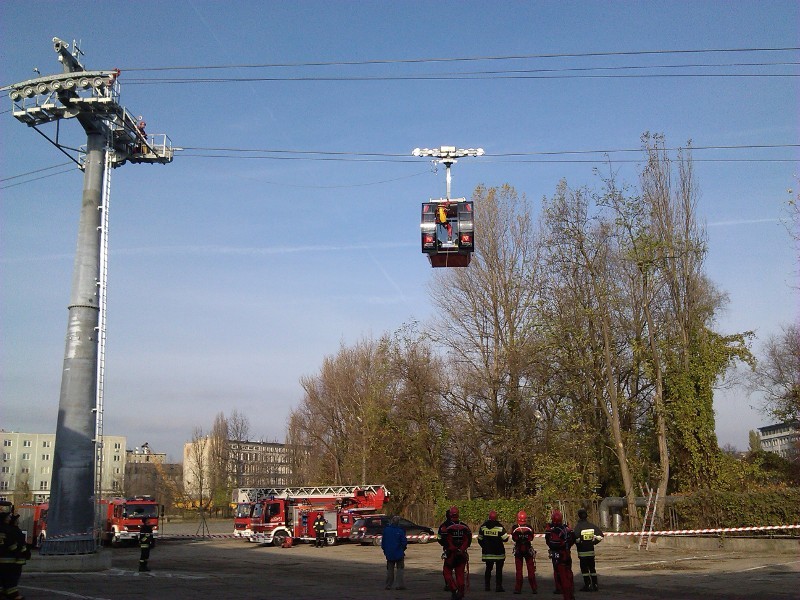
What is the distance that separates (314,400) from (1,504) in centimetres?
5059

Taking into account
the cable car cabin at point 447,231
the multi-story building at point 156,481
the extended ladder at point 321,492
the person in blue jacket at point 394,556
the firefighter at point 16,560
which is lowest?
the multi-story building at point 156,481

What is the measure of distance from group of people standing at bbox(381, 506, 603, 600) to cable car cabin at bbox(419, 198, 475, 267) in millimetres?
5497

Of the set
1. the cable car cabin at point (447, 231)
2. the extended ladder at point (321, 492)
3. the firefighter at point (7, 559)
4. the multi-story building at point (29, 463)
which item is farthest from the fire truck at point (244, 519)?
the multi-story building at point (29, 463)

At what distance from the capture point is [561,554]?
15.3 metres

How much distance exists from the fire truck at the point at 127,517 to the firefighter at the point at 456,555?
29.3 meters

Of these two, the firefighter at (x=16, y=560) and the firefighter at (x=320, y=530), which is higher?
the firefighter at (x=16, y=560)

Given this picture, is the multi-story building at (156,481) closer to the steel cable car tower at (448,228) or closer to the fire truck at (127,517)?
the fire truck at (127,517)

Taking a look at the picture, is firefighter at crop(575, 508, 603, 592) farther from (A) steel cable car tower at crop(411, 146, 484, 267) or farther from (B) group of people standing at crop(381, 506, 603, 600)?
(A) steel cable car tower at crop(411, 146, 484, 267)

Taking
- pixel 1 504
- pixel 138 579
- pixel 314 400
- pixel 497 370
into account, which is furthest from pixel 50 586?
pixel 314 400

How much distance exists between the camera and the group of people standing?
15.1 metres

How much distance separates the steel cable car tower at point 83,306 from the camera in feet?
81.8

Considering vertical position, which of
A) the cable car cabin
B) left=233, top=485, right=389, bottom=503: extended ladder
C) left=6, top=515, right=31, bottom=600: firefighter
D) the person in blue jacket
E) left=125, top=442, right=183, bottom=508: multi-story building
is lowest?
left=125, top=442, right=183, bottom=508: multi-story building

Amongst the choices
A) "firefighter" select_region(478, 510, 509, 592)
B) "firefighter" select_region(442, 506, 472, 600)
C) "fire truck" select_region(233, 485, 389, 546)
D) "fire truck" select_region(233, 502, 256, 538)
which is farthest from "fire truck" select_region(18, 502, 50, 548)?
"firefighter" select_region(442, 506, 472, 600)

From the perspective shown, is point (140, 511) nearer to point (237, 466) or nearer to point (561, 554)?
point (561, 554)
